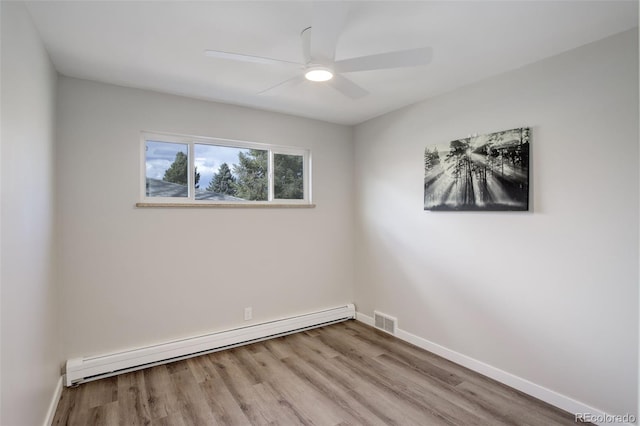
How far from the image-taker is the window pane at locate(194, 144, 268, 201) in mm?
3207

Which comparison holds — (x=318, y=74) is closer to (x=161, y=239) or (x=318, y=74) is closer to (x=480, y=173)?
(x=480, y=173)

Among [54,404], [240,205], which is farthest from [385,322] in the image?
[54,404]

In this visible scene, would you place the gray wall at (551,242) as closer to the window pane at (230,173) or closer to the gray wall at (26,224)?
the window pane at (230,173)

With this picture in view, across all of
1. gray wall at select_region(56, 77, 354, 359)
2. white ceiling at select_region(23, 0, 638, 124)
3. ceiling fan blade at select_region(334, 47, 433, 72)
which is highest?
white ceiling at select_region(23, 0, 638, 124)

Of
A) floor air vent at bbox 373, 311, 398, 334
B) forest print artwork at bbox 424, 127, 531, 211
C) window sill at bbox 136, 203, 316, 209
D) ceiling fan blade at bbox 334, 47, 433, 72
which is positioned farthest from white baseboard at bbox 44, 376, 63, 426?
forest print artwork at bbox 424, 127, 531, 211

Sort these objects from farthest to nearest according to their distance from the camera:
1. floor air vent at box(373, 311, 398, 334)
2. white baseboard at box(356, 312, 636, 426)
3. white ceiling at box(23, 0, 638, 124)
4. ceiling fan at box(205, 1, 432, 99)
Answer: floor air vent at box(373, 311, 398, 334), white baseboard at box(356, 312, 636, 426), white ceiling at box(23, 0, 638, 124), ceiling fan at box(205, 1, 432, 99)

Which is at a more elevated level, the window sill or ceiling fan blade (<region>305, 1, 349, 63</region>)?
ceiling fan blade (<region>305, 1, 349, 63</region>)

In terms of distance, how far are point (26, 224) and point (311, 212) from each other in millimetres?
2507

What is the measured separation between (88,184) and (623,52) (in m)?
3.77

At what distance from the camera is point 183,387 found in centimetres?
248

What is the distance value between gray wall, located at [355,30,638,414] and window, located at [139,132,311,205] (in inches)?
51.2

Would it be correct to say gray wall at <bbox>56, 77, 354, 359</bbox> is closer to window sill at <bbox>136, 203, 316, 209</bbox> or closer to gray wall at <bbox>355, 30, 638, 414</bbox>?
window sill at <bbox>136, 203, 316, 209</bbox>

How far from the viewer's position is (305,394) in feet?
7.86

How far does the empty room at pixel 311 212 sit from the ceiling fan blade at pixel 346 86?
0.10 ft
